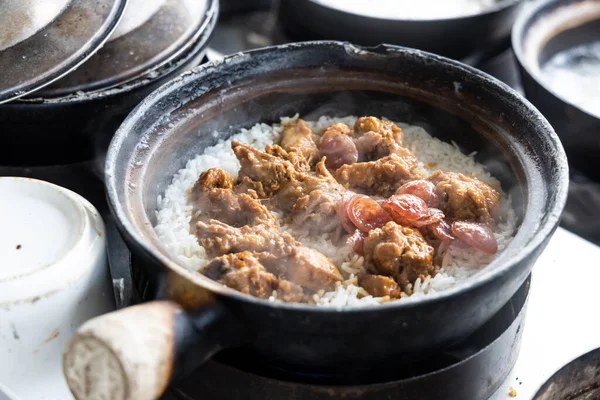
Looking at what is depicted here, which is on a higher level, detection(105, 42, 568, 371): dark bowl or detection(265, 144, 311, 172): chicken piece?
detection(105, 42, 568, 371): dark bowl

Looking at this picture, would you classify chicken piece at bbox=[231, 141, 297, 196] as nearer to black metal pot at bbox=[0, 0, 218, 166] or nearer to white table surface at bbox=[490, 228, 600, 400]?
black metal pot at bbox=[0, 0, 218, 166]

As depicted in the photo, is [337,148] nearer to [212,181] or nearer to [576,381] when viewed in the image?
[212,181]

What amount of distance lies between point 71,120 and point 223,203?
103cm

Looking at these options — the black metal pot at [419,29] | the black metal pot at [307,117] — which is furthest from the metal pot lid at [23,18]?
the black metal pot at [419,29]

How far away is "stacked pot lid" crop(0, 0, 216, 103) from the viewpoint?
284 centimetres

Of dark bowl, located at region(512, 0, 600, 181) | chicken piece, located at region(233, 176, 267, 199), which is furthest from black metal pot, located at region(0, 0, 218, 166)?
dark bowl, located at region(512, 0, 600, 181)

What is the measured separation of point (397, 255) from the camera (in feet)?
8.04

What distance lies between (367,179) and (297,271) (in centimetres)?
70

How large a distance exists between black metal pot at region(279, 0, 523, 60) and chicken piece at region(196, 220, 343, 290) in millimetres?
2208

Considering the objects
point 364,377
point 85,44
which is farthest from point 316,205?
point 85,44

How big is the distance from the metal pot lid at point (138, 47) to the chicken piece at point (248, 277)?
4.33 ft

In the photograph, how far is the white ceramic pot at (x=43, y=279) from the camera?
2.37m

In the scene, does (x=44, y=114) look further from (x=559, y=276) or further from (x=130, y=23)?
(x=559, y=276)

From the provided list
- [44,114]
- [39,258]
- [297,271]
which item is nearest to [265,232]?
[297,271]
